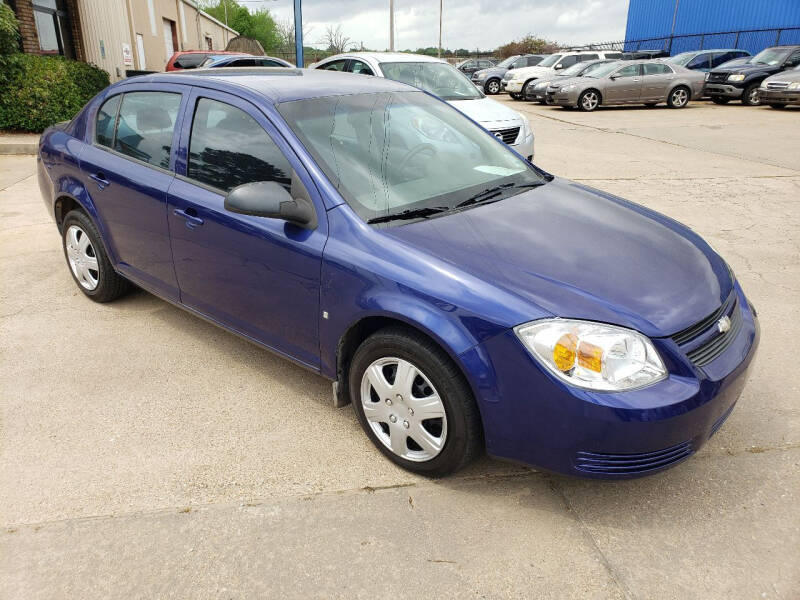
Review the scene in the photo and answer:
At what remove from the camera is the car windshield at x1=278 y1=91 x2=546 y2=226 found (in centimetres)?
289

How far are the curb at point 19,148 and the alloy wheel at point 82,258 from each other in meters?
7.29

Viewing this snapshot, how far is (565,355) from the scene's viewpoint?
2.24 metres

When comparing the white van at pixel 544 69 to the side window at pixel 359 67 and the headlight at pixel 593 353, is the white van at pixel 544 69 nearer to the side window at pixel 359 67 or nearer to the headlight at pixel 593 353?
the side window at pixel 359 67

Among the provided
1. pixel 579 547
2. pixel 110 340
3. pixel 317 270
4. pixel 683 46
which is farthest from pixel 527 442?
pixel 683 46

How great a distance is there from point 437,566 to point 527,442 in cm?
56

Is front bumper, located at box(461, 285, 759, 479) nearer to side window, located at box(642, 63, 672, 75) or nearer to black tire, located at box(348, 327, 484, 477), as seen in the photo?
black tire, located at box(348, 327, 484, 477)

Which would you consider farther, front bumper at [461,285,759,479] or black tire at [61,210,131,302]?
black tire at [61,210,131,302]

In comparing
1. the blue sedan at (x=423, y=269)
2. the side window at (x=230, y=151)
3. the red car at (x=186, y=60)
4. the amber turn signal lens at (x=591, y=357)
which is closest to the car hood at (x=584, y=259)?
the blue sedan at (x=423, y=269)

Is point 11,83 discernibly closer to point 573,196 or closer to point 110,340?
point 110,340

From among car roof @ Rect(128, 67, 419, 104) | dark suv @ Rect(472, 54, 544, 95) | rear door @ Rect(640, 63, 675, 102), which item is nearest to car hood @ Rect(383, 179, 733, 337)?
car roof @ Rect(128, 67, 419, 104)

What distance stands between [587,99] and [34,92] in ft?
47.4

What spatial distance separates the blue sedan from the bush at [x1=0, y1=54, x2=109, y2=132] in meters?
8.94

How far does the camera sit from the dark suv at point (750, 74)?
742 inches

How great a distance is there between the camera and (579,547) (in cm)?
238
